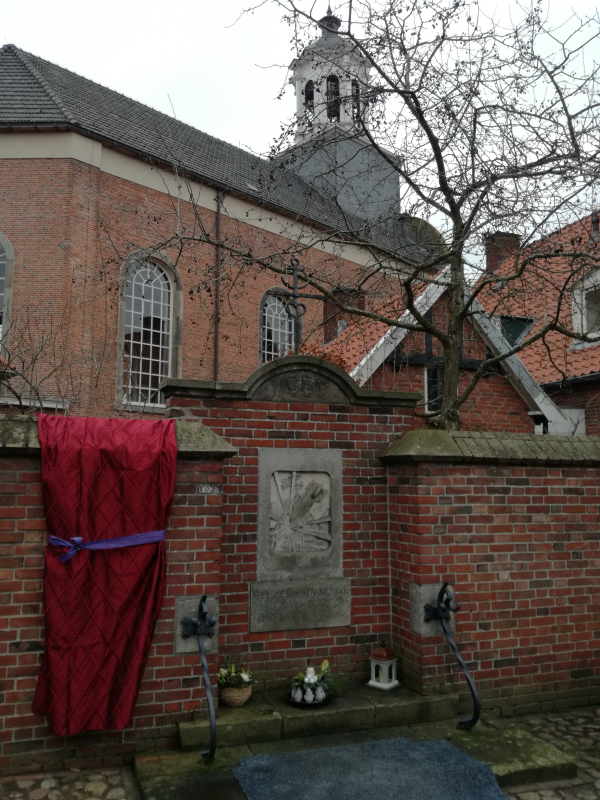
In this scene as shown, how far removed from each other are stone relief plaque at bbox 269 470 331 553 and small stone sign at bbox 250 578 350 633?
1.03ft

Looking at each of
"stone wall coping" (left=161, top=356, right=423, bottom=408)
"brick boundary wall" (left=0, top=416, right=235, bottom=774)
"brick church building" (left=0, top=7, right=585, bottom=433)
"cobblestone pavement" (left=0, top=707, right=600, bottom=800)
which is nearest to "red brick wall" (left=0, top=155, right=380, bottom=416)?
"brick church building" (left=0, top=7, right=585, bottom=433)

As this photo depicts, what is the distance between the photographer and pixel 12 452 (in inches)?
169

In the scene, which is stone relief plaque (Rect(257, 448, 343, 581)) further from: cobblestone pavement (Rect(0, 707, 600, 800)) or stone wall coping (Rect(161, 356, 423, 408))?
cobblestone pavement (Rect(0, 707, 600, 800))

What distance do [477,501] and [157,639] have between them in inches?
112

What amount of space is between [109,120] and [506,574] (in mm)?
16522

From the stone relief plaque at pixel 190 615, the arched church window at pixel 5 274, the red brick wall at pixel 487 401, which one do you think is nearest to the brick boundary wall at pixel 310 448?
the stone relief plaque at pixel 190 615

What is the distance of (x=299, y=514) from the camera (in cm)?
554

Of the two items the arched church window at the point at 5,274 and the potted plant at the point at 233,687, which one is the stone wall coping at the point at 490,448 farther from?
the arched church window at the point at 5,274

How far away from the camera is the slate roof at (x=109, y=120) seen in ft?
50.7

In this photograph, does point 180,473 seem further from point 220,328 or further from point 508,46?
point 220,328

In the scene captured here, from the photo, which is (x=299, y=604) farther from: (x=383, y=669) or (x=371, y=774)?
(x=371, y=774)

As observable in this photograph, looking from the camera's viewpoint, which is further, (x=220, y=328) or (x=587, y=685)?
(x=220, y=328)

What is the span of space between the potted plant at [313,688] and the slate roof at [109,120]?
10.1 meters

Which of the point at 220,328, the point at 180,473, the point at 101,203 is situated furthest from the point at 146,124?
the point at 180,473
